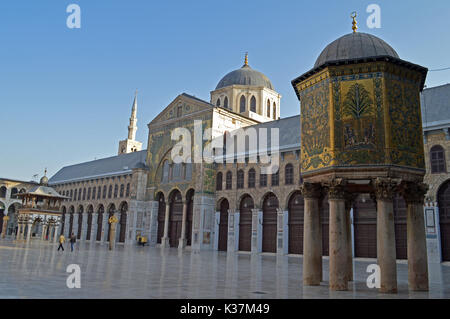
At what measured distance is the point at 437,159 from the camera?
2312 cm

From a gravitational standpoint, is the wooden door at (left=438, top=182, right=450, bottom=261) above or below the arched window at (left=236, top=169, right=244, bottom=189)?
below

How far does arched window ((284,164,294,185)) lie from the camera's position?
97.7 ft

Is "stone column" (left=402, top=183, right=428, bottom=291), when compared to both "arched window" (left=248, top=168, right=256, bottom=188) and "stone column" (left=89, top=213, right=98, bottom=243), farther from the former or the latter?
"stone column" (left=89, top=213, right=98, bottom=243)

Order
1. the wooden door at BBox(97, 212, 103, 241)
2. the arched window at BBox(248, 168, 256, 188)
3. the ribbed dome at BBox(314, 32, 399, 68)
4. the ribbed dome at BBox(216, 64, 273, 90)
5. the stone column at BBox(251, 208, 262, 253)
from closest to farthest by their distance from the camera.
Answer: the ribbed dome at BBox(314, 32, 399, 68) < the stone column at BBox(251, 208, 262, 253) < the arched window at BBox(248, 168, 256, 188) < the ribbed dome at BBox(216, 64, 273, 90) < the wooden door at BBox(97, 212, 103, 241)

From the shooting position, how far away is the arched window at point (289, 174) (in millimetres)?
29766

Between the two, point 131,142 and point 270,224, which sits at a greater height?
point 131,142

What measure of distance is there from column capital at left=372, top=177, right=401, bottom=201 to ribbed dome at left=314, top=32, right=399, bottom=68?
3.35 metres

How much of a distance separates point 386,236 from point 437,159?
16.2 m

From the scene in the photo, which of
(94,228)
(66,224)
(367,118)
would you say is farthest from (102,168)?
(367,118)

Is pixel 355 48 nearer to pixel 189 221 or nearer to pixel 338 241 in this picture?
pixel 338 241

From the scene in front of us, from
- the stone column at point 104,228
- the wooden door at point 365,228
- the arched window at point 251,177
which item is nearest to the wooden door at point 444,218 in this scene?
the wooden door at point 365,228

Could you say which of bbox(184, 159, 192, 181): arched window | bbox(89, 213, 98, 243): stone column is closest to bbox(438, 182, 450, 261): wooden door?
bbox(184, 159, 192, 181): arched window

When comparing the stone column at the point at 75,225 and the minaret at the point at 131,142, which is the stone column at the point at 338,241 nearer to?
the stone column at the point at 75,225

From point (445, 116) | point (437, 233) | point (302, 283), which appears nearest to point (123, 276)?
point (302, 283)
